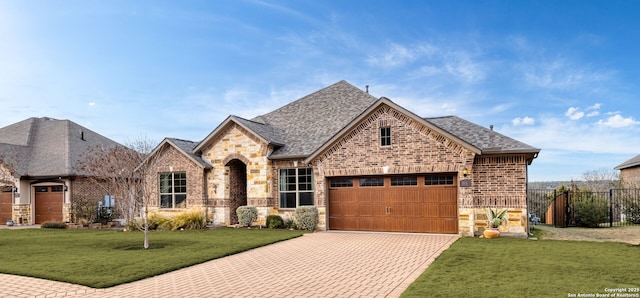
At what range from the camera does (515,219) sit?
52.4 ft

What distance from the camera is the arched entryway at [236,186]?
862 inches

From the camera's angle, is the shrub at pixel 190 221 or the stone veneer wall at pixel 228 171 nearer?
the shrub at pixel 190 221

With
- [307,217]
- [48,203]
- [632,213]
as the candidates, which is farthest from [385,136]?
[48,203]

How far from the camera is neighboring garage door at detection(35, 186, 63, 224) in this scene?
26.5m

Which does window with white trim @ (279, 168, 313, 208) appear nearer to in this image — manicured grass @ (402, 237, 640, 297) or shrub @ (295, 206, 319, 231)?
shrub @ (295, 206, 319, 231)

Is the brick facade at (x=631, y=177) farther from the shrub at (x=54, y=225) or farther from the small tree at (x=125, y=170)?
the shrub at (x=54, y=225)

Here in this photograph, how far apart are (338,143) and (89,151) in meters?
18.2

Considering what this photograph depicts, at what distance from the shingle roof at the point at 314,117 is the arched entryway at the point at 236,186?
2.44 metres

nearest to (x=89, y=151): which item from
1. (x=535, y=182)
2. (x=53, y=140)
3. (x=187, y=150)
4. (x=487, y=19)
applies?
(x=53, y=140)

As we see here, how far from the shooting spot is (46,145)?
1171 inches

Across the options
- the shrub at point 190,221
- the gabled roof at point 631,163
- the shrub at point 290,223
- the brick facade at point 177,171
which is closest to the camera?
the shrub at point 290,223

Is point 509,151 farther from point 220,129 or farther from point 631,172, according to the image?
point 631,172

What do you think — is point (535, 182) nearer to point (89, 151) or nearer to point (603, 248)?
point (603, 248)

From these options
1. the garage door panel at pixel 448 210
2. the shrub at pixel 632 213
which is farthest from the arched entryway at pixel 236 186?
the shrub at pixel 632 213
